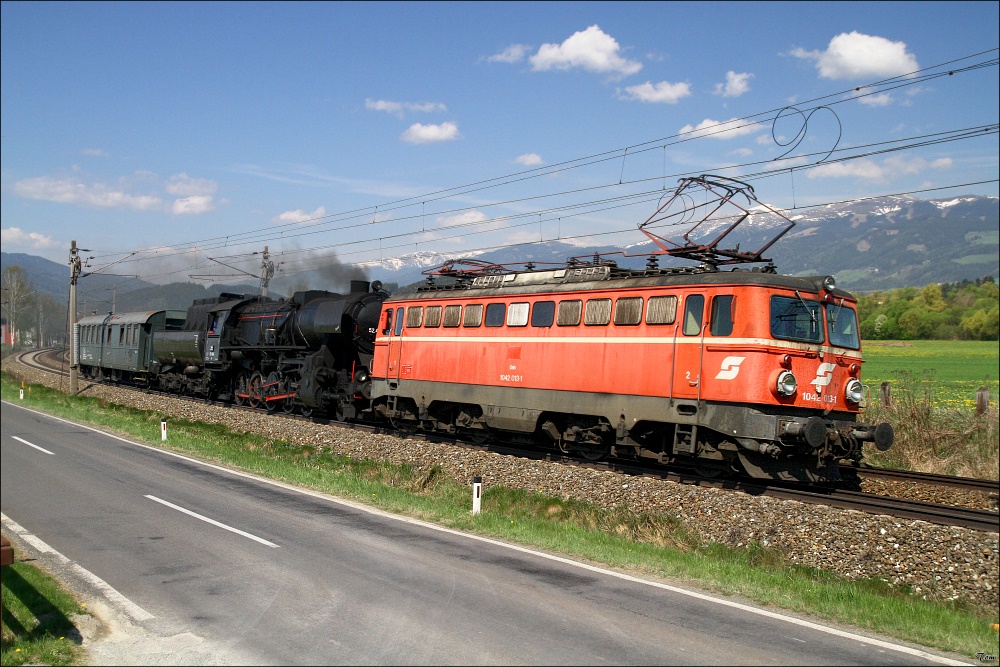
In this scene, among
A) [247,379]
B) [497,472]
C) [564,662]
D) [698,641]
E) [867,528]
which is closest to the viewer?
[564,662]

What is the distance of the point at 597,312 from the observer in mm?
15969

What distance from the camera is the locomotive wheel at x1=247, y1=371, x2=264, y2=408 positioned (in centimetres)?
3029

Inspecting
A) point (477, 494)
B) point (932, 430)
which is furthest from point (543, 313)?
point (932, 430)

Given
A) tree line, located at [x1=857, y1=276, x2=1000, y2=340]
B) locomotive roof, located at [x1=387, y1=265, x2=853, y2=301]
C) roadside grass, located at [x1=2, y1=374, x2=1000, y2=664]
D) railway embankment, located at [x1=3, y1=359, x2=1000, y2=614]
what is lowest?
roadside grass, located at [x1=2, y1=374, x2=1000, y2=664]

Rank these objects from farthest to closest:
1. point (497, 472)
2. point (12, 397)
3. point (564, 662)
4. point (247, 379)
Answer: point (12, 397) → point (247, 379) → point (497, 472) → point (564, 662)

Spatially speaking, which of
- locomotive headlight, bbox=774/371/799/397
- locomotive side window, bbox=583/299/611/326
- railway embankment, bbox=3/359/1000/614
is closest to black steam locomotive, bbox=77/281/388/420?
railway embankment, bbox=3/359/1000/614

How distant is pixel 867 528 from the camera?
1044cm

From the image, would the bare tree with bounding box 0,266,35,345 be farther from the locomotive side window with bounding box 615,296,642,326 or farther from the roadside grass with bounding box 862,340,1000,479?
the roadside grass with bounding box 862,340,1000,479

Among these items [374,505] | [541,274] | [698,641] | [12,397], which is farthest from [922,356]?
[12,397]

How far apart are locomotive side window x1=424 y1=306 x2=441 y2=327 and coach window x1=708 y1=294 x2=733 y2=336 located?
8.32m

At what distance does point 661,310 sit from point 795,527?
4925 millimetres

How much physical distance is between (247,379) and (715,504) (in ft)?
77.8

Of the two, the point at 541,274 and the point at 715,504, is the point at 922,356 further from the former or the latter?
the point at 715,504

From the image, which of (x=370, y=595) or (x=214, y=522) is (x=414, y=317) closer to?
(x=214, y=522)
